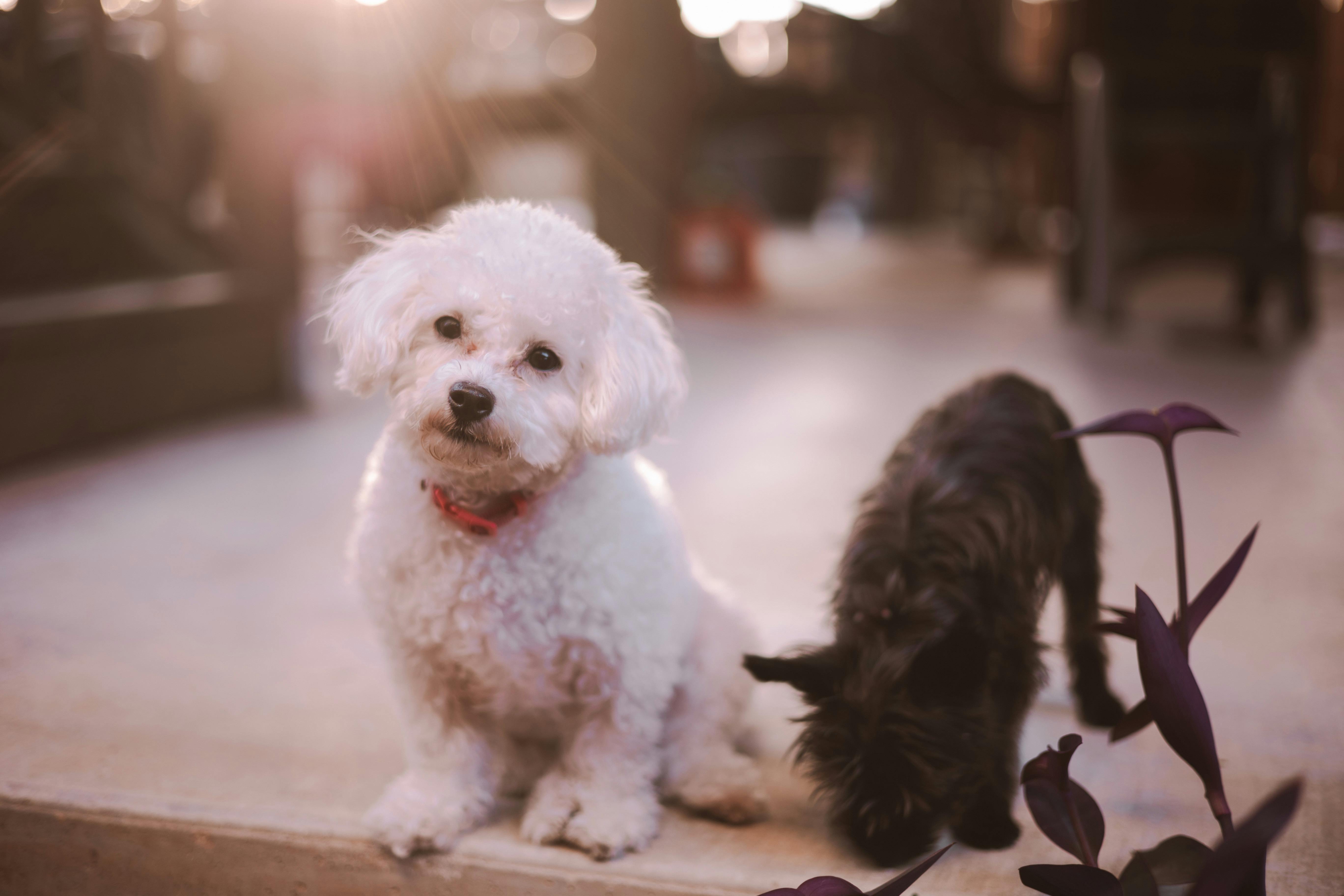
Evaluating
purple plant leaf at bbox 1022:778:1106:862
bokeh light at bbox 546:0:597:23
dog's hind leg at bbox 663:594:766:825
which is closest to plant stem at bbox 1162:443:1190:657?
purple plant leaf at bbox 1022:778:1106:862

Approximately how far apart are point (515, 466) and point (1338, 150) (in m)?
13.1

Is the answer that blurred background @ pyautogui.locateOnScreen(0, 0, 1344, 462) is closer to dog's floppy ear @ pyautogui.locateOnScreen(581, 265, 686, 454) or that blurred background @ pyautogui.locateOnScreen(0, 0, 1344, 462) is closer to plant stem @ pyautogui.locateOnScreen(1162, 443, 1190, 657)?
dog's floppy ear @ pyautogui.locateOnScreen(581, 265, 686, 454)

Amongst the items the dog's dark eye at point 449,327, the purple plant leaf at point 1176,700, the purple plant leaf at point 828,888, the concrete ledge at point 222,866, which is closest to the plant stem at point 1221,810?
the purple plant leaf at point 1176,700

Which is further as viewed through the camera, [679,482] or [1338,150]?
[1338,150]

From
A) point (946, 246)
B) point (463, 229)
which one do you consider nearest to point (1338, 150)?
point (946, 246)

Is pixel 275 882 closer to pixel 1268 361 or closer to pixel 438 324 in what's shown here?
pixel 438 324

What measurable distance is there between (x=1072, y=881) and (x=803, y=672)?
408 millimetres

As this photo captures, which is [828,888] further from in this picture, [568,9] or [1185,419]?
[568,9]

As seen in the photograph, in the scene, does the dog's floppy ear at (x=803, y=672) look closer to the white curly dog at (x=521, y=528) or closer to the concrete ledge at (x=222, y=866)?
the white curly dog at (x=521, y=528)

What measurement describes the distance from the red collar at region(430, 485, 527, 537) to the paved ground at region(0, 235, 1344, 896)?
0.44 meters

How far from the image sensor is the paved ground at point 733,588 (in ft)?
4.87

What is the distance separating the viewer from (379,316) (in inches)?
54.7

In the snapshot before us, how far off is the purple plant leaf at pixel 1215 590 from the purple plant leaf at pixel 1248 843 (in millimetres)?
356

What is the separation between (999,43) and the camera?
46.7ft
